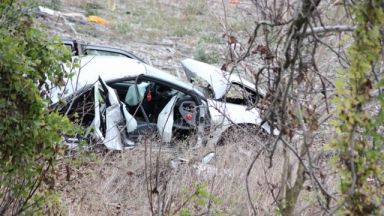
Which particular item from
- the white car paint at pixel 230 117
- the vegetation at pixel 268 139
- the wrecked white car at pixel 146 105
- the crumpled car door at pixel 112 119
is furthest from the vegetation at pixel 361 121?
the white car paint at pixel 230 117

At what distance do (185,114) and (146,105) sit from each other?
0.61 metres

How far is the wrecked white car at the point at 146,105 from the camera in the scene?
24.7 ft

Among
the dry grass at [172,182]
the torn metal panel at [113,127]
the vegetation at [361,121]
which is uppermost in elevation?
the vegetation at [361,121]

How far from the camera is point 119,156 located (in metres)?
7.53

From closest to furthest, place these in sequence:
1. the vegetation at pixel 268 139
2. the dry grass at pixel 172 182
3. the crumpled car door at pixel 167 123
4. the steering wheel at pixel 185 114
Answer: the vegetation at pixel 268 139 < the dry grass at pixel 172 182 < the crumpled car door at pixel 167 123 < the steering wheel at pixel 185 114

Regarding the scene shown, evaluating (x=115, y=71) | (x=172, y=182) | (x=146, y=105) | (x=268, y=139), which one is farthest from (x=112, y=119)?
(x=268, y=139)

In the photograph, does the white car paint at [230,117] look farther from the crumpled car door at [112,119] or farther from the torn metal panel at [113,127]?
the torn metal panel at [113,127]

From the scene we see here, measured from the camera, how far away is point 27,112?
4152 millimetres

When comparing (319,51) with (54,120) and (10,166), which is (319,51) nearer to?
A: (54,120)

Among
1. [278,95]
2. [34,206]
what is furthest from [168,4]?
[278,95]

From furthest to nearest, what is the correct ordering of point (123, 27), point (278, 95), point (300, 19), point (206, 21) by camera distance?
point (206, 21) < point (123, 27) < point (278, 95) < point (300, 19)

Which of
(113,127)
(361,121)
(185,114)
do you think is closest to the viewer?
(361,121)

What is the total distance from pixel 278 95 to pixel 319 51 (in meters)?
1.70

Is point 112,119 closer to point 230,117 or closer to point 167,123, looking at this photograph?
point 167,123
